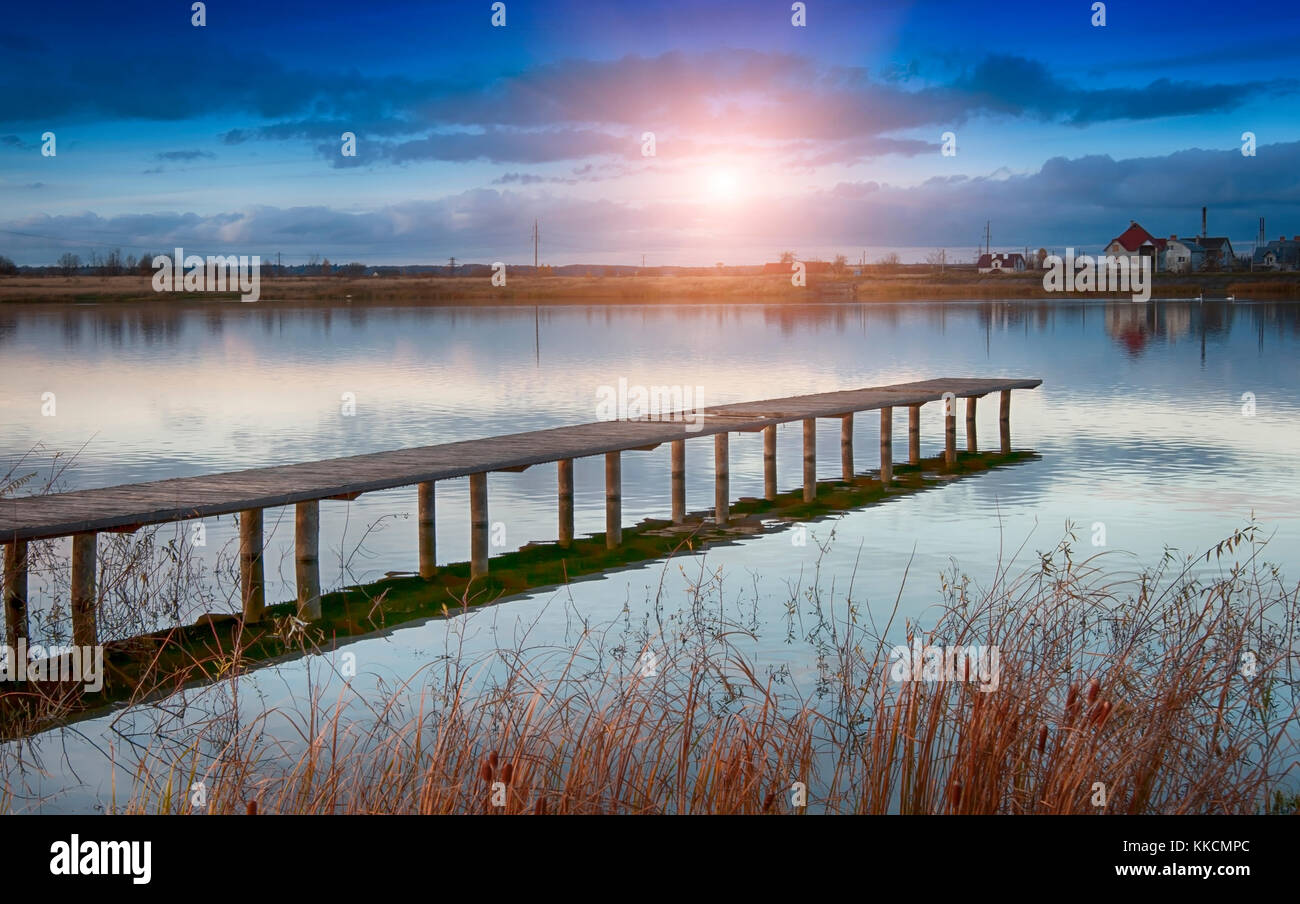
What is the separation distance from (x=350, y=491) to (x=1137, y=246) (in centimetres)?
9604

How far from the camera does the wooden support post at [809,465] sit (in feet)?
51.1

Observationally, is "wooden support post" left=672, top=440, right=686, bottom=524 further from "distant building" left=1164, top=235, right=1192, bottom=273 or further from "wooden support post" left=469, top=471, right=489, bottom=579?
"distant building" left=1164, top=235, right=1192, bottom=273

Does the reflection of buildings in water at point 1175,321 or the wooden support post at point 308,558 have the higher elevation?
the reflection of buildings in water at point 1175,321

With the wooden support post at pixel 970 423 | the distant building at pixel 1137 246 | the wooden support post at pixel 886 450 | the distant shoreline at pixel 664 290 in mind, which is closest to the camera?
the wooden support post at pixel 886 450

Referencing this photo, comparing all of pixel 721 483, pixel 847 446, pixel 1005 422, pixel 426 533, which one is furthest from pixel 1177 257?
pixel 426 533

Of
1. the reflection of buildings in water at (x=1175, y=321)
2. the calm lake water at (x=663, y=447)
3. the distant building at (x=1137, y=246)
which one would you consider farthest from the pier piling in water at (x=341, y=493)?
the distant building at (x=1137, y=246)

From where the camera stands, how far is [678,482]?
46.4ft

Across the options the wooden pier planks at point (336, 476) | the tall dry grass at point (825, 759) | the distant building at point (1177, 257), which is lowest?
the tall dry grass at point (825, 759)

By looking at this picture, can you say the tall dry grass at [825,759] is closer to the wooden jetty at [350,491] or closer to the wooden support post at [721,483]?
the wooden jetty at [350,491]

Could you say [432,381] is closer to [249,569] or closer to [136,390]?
[136,390]

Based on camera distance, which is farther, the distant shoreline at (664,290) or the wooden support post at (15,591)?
the distant shoreline at (664,290)

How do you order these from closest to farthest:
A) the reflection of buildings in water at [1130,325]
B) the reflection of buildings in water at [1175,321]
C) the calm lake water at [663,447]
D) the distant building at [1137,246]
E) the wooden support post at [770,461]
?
the calm lake water at [663,447], the wooden support post at [770,461], the reflection of buildings in water at [1130,325], the reflection of buildings in water at [1175,321], the distant building at [1137,246]

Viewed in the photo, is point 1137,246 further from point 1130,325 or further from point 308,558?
point 308,558
